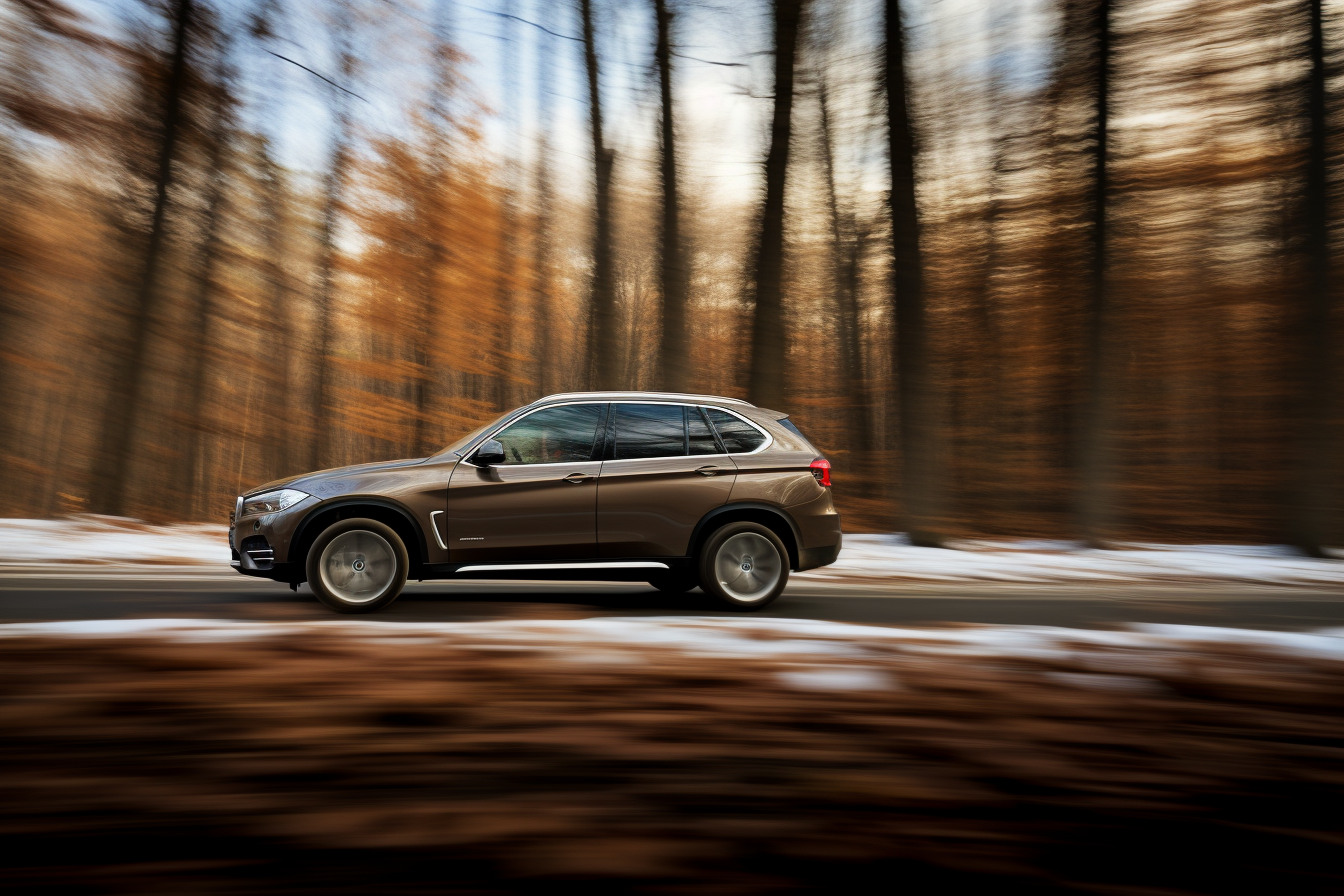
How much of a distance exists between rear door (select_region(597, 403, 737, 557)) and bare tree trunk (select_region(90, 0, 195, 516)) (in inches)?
468

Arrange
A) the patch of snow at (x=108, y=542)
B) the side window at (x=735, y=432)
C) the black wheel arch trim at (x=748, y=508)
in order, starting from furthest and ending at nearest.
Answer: the patch of snow at (x=108, y=542) → the side window at (x=735, y=432) → the black wheel arch trim at (x=748, y=508)

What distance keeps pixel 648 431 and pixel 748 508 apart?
104cm

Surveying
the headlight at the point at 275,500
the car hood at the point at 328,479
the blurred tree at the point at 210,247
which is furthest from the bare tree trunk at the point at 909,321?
the blurred tree at the point at 210,247

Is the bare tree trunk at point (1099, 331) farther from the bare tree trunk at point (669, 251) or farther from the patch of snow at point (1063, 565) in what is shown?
the bare tree trunk at point (669, 251)

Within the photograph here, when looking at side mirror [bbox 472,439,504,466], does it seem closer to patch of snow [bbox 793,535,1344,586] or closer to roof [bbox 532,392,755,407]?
roof [bbox 532,392,755,407]

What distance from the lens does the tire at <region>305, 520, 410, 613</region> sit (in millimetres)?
6824

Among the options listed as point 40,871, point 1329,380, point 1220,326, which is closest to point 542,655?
point 40,871

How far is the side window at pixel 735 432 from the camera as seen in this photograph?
7.47m

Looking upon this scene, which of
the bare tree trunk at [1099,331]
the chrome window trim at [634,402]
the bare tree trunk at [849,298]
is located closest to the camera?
the chrome window trim at [634,402]

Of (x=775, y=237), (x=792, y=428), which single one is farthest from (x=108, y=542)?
(x=775, y=237)

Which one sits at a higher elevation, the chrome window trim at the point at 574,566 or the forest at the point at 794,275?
the forest at the point at 794,275

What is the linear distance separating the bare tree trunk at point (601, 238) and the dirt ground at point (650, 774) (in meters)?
10.3

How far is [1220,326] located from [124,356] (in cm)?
1963

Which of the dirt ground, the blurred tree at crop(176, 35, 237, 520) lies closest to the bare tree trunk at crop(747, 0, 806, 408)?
the dirt ground
